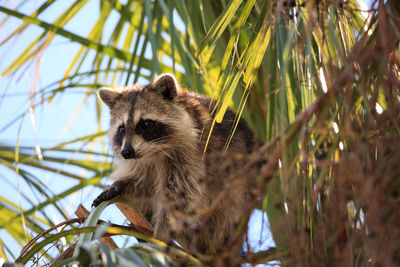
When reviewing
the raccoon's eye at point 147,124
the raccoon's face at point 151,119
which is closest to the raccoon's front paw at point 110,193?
the raccoon's face at point 151,119

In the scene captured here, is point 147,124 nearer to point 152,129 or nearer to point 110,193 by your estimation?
point 152,129

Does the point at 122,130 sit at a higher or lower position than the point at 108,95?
lower

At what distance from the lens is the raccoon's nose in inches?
115

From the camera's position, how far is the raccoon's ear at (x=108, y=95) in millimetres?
3424

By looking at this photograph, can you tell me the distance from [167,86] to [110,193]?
696mm

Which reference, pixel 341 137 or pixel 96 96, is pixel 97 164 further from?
pixel 341 137

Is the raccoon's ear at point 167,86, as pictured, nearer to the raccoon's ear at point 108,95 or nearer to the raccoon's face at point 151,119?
the raccoon's face at point 151,119

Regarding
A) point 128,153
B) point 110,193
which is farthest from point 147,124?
point 110,193

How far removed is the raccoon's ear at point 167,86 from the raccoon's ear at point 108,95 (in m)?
0.28

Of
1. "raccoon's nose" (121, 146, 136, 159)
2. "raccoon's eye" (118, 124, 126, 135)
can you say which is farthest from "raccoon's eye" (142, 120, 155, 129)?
"raccoon's nose" (121, 146, 136, 159)

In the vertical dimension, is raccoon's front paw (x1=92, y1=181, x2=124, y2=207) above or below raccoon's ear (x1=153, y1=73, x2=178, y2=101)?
below

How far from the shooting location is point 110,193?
2.95 metres

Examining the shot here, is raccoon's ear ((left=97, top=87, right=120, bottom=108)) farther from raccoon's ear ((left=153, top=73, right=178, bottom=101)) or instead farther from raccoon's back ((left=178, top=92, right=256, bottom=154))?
raccoon's back ((left=178, top=92, right=256, bottom=154))

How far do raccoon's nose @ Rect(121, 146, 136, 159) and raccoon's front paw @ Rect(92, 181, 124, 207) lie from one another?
0.63 feet
